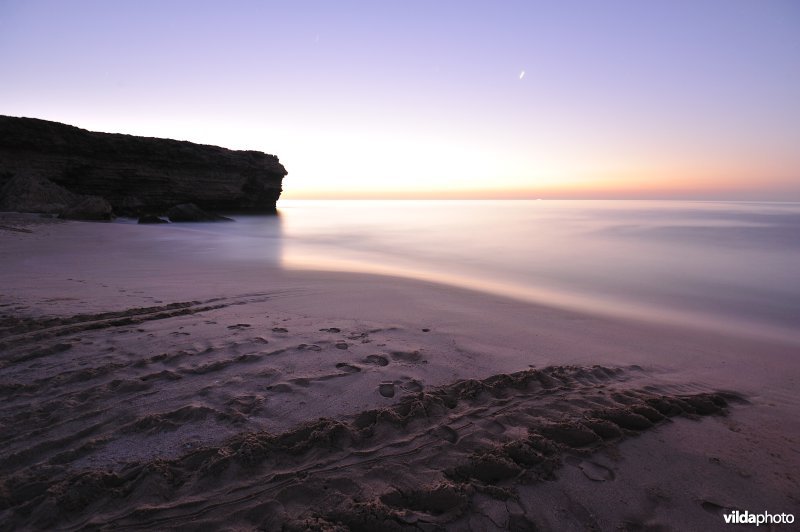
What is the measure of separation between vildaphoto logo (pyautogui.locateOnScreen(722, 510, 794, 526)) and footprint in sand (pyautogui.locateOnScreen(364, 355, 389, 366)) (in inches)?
87.2

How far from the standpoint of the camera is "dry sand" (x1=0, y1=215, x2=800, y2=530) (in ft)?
5.70

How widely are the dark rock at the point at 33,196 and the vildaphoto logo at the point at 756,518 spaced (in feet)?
82.5

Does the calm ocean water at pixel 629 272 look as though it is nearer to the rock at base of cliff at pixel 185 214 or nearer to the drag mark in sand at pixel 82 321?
the drag mark in sand at pixel 82 321

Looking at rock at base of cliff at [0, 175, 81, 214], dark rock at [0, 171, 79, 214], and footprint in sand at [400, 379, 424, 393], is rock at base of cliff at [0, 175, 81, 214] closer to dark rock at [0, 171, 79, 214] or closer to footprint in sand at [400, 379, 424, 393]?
dark rock at [0, 171, 79, 214]

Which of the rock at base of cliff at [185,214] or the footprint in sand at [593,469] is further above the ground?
the rock at base of cliff at [185,214]

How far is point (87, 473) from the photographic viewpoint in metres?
1.79

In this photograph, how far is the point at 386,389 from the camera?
2732mm

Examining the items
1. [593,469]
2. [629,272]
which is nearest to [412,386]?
[593,469]

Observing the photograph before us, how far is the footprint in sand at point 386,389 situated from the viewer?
2670mm

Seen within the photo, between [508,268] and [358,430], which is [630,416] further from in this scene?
[508,268]

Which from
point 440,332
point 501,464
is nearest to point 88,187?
point 440,332

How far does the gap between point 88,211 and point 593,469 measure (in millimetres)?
22489

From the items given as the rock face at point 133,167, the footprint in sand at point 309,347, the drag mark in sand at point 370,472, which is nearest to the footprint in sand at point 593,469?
the drag mark in sand at point 370,472

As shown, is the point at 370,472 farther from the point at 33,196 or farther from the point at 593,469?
the point at 33,196
